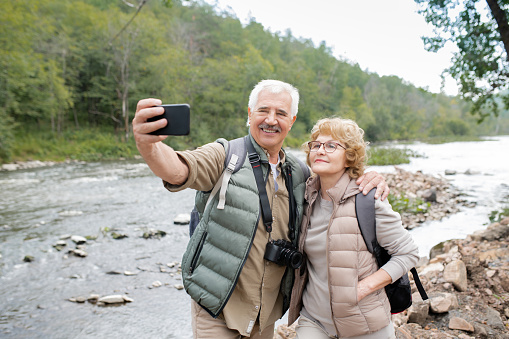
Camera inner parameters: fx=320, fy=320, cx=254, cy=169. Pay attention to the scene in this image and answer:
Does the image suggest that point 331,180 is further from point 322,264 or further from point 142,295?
point 142,295

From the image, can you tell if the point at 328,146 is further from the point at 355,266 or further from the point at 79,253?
the point at 79,253

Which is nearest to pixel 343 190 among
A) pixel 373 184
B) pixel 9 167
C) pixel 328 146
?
pixel 373 184

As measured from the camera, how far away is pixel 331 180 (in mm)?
2156

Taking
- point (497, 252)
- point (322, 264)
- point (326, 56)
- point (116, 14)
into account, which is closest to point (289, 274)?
point (322, 264)

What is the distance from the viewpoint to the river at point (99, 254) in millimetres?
4512

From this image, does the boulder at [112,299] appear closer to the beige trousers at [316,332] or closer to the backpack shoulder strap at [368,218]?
the beige trousers at [316,332]

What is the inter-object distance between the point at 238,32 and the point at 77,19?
110 feet

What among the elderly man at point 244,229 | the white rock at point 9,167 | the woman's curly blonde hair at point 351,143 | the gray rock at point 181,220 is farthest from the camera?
the white rock at point 9,167

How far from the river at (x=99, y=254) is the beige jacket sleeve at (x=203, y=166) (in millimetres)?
3269

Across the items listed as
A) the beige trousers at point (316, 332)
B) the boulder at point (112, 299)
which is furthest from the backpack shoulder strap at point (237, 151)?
the boulder at point (112, 299)

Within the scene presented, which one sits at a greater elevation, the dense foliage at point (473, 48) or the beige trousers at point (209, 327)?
the dense foliage at point (473, 48)

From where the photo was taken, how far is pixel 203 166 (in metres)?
1.83

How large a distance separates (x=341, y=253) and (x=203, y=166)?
96 cm

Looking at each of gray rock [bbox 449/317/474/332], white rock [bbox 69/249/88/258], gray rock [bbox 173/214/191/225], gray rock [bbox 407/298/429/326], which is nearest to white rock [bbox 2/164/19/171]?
gray rock [bbox 173/214/191/225]
